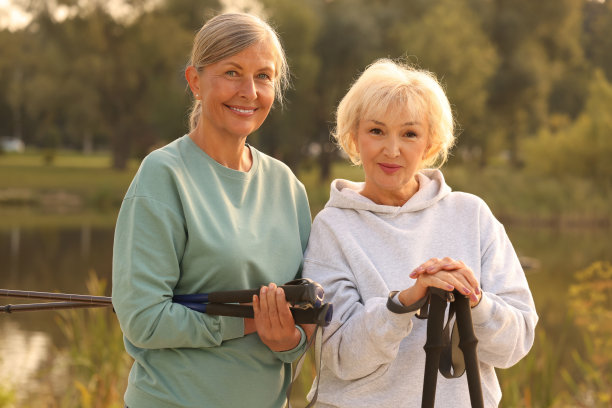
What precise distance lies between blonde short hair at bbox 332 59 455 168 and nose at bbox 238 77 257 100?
38 centimetres

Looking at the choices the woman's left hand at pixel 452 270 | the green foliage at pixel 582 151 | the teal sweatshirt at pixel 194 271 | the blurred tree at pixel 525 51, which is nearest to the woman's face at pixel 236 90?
the teal sweatshirt at pixel 194 271

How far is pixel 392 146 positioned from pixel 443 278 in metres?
0.57

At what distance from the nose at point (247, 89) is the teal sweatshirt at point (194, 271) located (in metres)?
0.20

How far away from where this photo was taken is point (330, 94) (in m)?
31.3

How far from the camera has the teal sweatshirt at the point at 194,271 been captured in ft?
6.82

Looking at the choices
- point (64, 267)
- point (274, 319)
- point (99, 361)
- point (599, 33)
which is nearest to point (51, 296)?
point (274, 319)

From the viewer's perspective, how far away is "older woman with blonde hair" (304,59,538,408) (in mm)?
2240

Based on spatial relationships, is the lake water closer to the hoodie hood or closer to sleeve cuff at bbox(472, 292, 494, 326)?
the hoodie hood

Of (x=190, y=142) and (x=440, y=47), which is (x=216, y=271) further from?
(x=440, y=47)

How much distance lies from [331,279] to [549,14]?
33.9 meters

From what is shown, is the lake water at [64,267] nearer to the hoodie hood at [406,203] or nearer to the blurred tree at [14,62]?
the hoodie hood at [406,203]

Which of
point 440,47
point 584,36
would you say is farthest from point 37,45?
point 584,36

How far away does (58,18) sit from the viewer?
31250mm

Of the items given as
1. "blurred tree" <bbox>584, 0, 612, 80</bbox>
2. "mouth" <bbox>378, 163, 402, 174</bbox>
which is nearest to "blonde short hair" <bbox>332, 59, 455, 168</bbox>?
"mouth" <bbox>378, 163, 402, 174</bbox>
